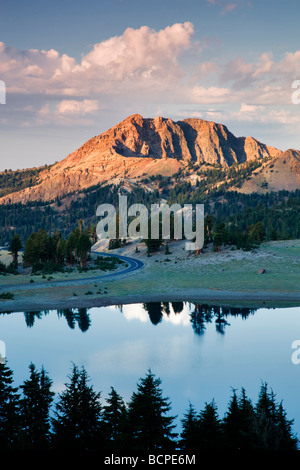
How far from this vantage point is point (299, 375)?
3684 centimetres

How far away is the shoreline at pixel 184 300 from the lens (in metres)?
65.1

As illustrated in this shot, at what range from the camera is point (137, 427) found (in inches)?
765

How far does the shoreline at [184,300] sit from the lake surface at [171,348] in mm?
1926

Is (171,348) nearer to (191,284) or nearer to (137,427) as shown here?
(137,427)

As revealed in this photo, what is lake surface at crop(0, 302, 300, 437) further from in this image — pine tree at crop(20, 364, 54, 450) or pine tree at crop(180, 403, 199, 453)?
pine tree at crop(180, 403, 199, 453)

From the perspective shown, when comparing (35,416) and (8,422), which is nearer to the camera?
(8,422)

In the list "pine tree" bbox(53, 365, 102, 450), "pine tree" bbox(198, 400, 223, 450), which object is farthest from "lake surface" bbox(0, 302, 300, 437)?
"pine tree" bbox(198, 400, 223, 450)

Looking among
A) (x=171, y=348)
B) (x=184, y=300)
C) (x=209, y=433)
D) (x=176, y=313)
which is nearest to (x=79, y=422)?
(x=209, y=433)

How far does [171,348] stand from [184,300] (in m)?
24.8

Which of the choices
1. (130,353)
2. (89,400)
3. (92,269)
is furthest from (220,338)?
(92,269)

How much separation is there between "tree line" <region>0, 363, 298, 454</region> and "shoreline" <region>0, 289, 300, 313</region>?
4256cm

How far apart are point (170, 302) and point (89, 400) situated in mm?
48375

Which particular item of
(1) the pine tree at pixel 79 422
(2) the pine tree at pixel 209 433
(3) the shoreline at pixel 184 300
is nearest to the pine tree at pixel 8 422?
(1) the pine tree at pixel 79 422

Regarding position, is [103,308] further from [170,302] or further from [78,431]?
[78,431]
